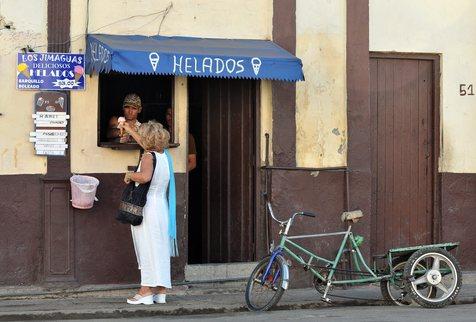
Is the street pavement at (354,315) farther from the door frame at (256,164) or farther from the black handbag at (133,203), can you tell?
the door frame at (256,164)

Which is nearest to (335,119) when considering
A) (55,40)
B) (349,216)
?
(349,216)

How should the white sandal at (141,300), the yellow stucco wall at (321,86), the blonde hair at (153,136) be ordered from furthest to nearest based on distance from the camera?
the yellow stucco wall at (321,86) → the white sandal at (141,300) → the blonde hair at (153,136)

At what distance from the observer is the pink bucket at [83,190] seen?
1005cm

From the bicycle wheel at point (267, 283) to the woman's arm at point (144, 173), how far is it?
145 cm

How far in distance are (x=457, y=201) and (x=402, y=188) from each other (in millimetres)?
708

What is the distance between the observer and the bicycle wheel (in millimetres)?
9414

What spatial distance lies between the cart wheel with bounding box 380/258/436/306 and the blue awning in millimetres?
2321

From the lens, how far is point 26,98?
10.2 m

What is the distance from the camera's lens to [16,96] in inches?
400

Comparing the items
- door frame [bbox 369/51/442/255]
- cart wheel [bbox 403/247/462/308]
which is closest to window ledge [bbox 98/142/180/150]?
door frame [bbox 369/51/442/255]

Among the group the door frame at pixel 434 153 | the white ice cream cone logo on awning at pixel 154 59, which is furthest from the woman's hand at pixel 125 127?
the door frame at pixel 434 153

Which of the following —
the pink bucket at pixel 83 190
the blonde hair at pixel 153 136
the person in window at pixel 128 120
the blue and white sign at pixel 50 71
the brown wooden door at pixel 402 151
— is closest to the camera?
the blonde hair at pixel 153 136

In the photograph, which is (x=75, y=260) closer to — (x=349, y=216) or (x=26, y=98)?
(x=26, y=98)

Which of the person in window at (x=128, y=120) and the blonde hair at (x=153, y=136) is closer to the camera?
the blonde hair at (x=153, y=136)
